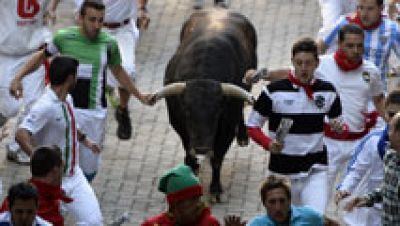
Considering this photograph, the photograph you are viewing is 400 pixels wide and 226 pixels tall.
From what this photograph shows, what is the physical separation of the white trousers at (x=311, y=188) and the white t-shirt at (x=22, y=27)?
4105mm

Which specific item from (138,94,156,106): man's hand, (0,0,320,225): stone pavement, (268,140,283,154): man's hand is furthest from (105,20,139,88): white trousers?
(268,140,283,154): man's hand

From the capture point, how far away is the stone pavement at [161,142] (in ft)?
54.8

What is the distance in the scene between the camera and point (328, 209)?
16391mm

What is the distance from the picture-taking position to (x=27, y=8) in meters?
17.3

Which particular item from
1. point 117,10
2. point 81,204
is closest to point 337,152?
point 81,204

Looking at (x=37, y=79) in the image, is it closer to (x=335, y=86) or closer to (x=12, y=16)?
(x=12, y=16)

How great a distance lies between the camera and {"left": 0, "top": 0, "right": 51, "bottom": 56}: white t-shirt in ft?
56.7

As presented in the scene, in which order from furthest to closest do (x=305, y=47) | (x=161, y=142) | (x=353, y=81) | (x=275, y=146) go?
1. (x=161, y=142)
2. (x=353, y=81)
3. (x=305, y=47)
4. (x=275, y=146)

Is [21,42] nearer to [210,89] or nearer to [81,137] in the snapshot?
[210,89]

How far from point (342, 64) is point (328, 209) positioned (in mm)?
1845

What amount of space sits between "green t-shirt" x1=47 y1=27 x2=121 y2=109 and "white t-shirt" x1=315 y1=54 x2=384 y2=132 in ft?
6.53

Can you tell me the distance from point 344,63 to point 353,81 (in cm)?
21

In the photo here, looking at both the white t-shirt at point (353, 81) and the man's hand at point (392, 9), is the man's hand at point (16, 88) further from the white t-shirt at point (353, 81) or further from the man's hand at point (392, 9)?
the man's hand at point (392, 9)

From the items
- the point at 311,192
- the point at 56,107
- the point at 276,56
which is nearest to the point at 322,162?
the point at 311,192
